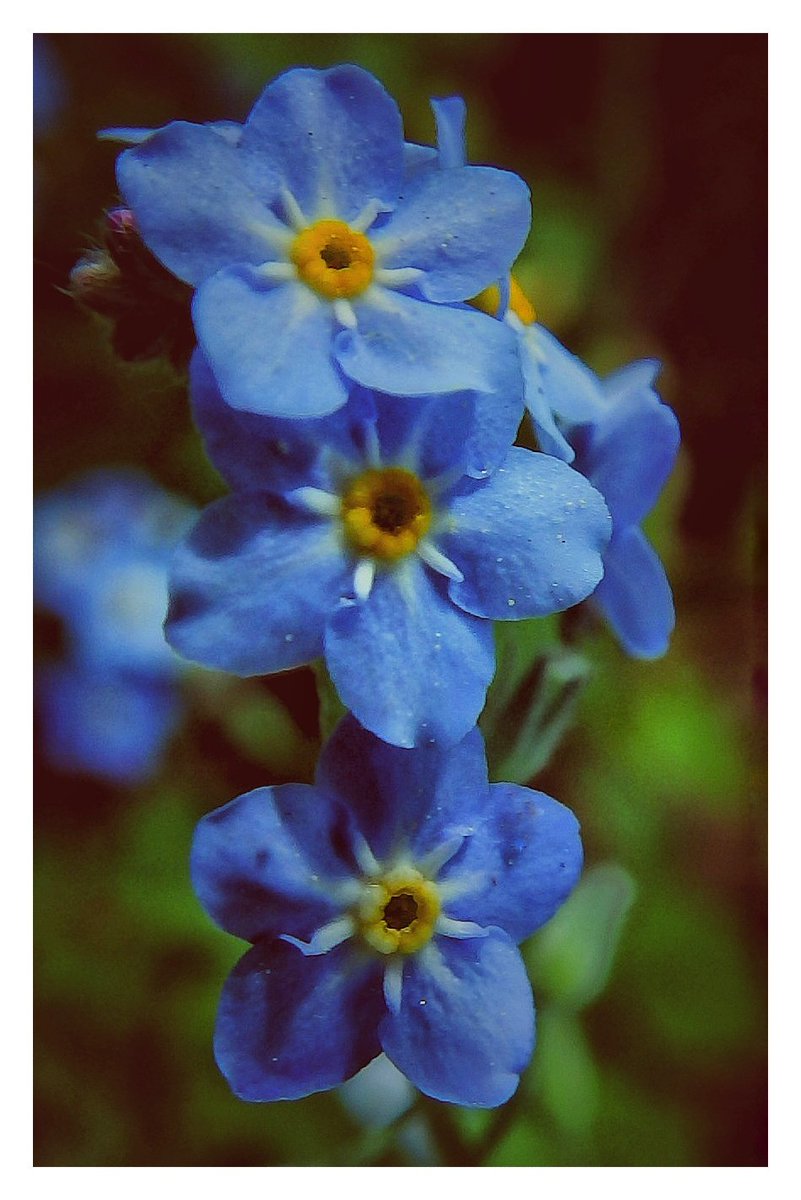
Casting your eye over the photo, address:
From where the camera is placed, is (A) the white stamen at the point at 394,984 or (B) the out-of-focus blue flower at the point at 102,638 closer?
(A) the white stamen at the point at 394,984

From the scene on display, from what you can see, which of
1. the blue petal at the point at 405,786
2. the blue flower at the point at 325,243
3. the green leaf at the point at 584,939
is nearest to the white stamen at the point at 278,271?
the blue flower at the point at 325,243

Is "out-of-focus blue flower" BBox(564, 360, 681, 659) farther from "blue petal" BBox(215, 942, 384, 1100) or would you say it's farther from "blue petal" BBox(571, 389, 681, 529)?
"blue petal" BBox(215, 942, 384, 1100)

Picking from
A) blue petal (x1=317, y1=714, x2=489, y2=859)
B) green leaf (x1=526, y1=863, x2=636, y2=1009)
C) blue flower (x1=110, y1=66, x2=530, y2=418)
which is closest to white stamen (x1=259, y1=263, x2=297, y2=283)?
blue flower (x1=110, y1=66, x2=530, y2=418)

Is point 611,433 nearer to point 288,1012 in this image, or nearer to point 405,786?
point 405,786

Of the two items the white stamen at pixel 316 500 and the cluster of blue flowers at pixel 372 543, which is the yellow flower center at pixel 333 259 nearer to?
the cluster of blue flowers at pixel 372 543
